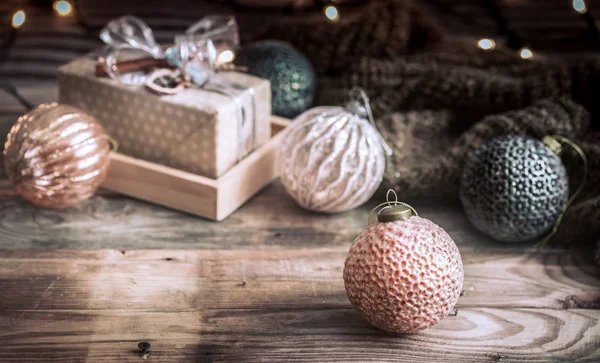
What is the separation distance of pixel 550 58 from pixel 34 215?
3.47ft

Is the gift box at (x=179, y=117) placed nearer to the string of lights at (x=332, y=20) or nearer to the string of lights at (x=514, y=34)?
the string of lights at (x=332, y=20)

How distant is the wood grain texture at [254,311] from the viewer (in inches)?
33.4

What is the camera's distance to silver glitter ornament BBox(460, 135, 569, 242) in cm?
100

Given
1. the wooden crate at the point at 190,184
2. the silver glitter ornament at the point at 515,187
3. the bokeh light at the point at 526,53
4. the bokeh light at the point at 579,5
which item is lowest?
the wooden crate at the point at 190,184

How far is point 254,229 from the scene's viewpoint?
109 centimetres

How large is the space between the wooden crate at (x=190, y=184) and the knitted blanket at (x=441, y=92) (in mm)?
221

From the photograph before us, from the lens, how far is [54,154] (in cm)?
101

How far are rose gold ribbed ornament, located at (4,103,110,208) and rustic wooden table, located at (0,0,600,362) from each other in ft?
0.22

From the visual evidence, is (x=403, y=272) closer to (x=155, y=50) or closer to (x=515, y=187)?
(x=515, y=187)

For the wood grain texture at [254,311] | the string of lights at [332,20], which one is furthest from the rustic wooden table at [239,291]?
the string of lights at [332,20]

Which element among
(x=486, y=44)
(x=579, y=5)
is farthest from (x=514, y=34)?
(x=579, y=5)

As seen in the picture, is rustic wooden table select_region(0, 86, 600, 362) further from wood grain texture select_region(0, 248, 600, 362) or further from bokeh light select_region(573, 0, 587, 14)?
bokeh light select_region(573, 0, 587, 14)

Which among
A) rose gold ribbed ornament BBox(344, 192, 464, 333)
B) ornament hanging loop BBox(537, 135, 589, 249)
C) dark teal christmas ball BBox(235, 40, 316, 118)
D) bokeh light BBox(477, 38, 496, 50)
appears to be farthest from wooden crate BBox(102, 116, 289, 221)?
bokeh light BBox(477, 38, 496, 50)

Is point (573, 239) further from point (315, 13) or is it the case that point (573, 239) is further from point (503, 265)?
point (315, 13)
